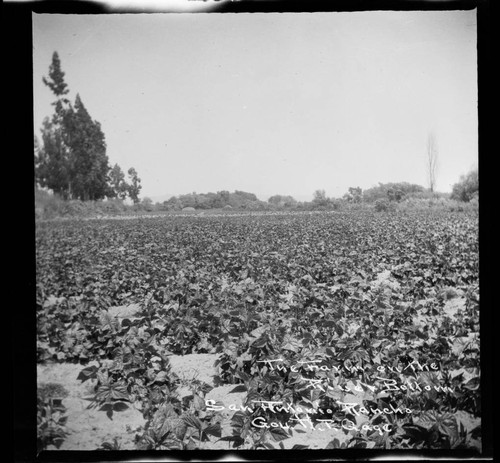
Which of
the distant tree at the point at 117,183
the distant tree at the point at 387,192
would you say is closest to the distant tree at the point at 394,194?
the distant tree at the point at 387,192

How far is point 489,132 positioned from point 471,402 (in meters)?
1.67

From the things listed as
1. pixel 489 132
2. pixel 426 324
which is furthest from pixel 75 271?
pixel 489 132

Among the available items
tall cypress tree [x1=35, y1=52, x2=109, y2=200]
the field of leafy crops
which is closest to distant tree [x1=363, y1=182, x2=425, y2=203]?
the field of leafy crops

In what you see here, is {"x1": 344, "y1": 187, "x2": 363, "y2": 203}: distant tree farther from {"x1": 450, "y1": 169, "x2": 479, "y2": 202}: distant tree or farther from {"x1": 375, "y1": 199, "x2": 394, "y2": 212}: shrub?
{"x1": 450, "y1": 169, "x2": 479, "y2": 202}: distant tree

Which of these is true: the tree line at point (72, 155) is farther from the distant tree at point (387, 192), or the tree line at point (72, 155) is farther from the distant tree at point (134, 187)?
the distant tree at point (387, 192)

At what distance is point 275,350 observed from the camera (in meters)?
2.38

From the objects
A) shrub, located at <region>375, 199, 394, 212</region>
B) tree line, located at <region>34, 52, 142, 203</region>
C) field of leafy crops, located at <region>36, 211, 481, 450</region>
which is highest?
tree line, located at <region>34, 52, 142, 203</region>

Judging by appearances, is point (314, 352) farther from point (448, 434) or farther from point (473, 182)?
point (473, 182)

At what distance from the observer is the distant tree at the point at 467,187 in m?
2.28

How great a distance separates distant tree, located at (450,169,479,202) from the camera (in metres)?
2.28

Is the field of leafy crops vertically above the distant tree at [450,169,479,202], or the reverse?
the distant tree at [450,169,479,202]

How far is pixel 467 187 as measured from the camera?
2.31 m

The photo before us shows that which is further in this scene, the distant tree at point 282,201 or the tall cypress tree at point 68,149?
the distant tree at point 282,201

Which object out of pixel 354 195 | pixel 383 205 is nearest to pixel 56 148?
pixel 354 195
